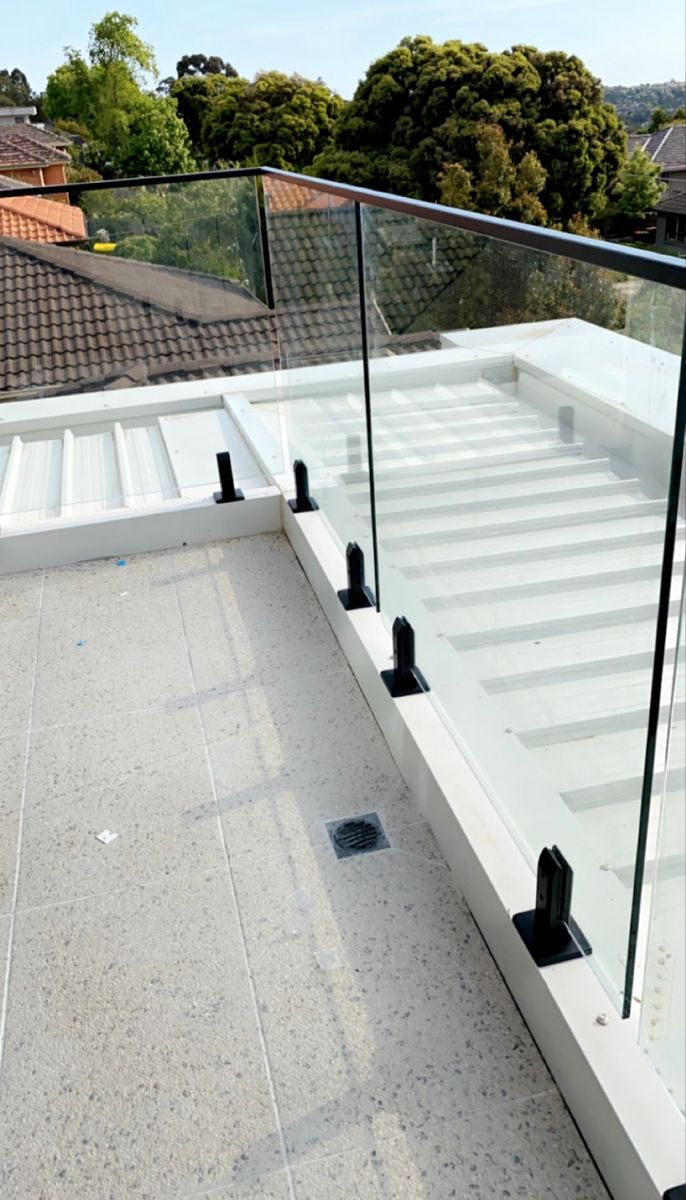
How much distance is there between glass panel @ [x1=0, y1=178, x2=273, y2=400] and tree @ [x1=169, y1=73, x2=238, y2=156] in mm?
48658

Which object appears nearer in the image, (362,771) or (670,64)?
(362,771)

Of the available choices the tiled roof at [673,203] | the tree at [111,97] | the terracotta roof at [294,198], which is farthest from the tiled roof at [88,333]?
the tree at [111,97]

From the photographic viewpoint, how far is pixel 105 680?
116 inches

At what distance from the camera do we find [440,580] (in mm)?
2133

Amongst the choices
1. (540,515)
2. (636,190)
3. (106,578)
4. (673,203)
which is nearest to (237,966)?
(540,515)

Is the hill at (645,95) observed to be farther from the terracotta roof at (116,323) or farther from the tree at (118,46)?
the terracotta roof at (116,323)

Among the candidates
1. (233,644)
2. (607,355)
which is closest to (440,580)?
(607,355)

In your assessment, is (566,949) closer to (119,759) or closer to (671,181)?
(119,759)

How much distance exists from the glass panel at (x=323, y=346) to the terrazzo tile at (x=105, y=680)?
0.71 meters

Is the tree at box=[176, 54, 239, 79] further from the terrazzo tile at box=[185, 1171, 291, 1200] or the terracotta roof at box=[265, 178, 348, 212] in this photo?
the terrazzo tile at box=[185, 1171, 291, 1200]

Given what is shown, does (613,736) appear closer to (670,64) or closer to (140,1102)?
(140,1102)

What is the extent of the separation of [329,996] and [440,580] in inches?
A: 36.0

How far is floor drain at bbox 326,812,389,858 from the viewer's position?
2197mm

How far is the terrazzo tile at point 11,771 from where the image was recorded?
2.43 metres
